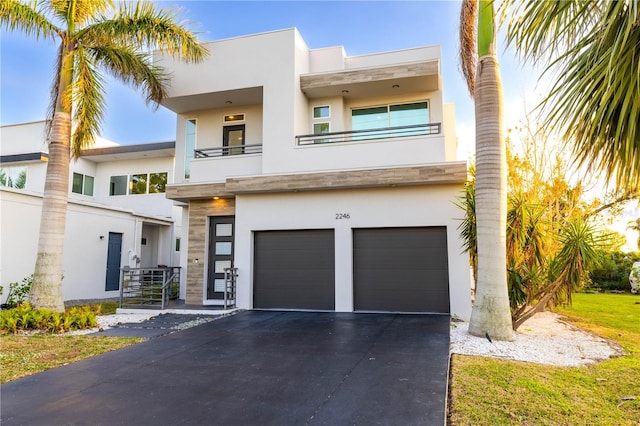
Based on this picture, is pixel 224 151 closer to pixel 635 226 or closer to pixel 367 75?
pixel 367 75

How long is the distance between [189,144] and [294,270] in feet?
20.1

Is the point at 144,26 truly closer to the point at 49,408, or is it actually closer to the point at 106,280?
the point at 49,408

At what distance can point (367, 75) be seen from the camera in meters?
11.8

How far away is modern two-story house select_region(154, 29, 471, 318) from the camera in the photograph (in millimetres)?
10133

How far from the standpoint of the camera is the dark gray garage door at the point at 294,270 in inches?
427

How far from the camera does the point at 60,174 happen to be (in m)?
9.20

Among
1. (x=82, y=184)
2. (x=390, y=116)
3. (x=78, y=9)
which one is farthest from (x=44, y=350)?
(x=82, y=184)

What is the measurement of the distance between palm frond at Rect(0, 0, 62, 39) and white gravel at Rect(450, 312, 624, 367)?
11260mm

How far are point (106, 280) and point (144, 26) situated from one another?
31.8 ft

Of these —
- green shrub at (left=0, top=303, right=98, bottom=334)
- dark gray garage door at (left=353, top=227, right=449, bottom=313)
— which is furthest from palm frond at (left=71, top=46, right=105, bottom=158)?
dark gray garage door at (left=353, top=227, right=449, bottom=313)

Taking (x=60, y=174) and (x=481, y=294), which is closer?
(x=481, y=294)

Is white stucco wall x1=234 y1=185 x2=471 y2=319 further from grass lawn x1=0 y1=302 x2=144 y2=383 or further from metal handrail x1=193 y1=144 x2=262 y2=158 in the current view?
grass lawn x1=0 y1=302 x2=144 y2=383

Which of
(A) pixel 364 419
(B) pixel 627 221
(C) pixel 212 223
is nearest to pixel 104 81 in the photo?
(C) pixel 212 223

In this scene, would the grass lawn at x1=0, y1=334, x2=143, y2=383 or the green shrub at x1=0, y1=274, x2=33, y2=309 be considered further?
the green shrub at x1=0, y1=274, x2=33, y2=309
